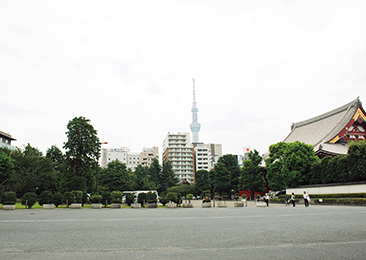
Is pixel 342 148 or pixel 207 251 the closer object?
pixel 207 251

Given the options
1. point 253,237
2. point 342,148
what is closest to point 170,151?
point 342,148

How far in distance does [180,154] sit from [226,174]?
2071 inches

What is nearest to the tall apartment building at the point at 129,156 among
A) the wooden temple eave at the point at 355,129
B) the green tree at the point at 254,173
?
the green tree at the point at 254,173

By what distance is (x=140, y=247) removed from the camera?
6664mm

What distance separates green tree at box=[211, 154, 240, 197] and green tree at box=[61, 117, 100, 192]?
30.3m

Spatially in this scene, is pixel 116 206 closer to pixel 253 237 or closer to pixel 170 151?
pixel 253 237

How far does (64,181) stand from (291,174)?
30.2 m

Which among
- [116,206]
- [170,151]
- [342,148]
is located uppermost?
[170,151]

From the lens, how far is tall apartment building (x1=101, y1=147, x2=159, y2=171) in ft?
430

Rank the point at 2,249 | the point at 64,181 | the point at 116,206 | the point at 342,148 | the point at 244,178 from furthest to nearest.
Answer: the point at 244,178 < the point at 342,148 < the point at 64,181 < the point at 116,206 < the point at 2,249

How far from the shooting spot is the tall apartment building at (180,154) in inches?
4341

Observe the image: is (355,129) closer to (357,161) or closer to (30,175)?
(357,161)

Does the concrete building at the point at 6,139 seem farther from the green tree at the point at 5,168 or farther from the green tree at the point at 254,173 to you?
the green tree at the point at 254,173

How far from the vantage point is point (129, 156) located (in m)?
137
